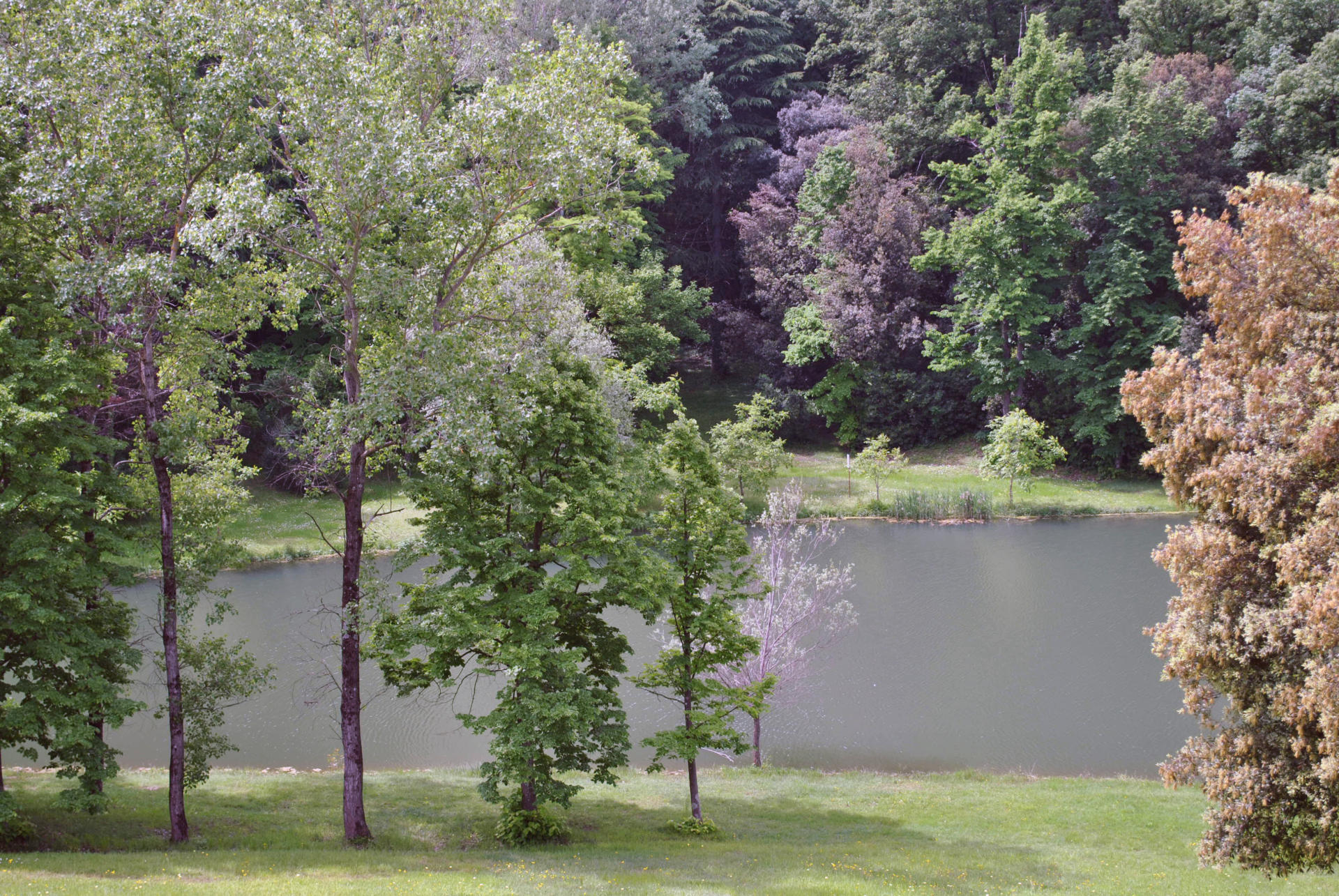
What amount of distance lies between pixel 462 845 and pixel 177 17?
39.4 feet

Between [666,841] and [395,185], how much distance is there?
1031cm

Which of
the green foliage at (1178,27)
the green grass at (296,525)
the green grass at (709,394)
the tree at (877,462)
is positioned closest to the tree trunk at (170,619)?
the green grass at (296,525)

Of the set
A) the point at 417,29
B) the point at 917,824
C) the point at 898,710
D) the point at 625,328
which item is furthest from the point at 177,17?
the point at 625,328

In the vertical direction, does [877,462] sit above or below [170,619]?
above

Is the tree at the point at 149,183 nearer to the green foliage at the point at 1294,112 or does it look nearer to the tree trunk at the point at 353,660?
the tree trunk at the point at 353,660

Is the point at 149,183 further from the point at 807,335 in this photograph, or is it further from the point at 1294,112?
the point at 1294,112

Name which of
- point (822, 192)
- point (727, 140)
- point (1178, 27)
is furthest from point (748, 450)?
point (1178, 27)

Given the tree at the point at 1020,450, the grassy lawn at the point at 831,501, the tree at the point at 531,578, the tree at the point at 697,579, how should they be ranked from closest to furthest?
1. the tree at the point at 531,578
2. the tree at the point at 697,579
3. the grassy lawn at the point at 831,501
4. the tree at the point at 1020,450

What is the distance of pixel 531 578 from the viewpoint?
588 inches

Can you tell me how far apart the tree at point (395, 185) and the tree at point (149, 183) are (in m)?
0.67

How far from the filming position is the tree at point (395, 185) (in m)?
13.0

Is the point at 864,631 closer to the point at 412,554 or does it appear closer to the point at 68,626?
the point at 412,554

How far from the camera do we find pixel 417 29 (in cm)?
1389

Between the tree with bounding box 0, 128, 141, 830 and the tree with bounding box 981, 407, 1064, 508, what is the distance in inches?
1272
